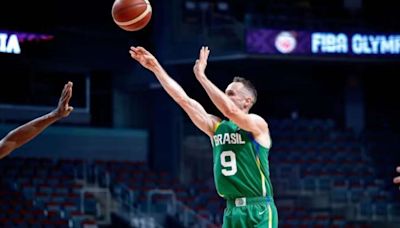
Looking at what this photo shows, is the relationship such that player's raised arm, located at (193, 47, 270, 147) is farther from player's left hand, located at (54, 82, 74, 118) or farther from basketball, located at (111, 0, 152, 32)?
basketball, located at (111, 0, 152, 32)

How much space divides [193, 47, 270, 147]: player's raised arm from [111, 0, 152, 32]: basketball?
4.56 feet

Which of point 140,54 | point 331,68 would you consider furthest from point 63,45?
point 140,54

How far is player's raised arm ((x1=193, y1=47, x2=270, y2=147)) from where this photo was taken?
23.5 ft

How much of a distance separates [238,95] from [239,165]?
1.91 ft

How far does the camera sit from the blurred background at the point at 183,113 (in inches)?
803

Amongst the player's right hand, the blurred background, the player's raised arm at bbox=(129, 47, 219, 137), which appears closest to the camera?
the player's right hand

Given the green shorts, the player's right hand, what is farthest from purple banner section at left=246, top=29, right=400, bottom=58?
the player's right hand

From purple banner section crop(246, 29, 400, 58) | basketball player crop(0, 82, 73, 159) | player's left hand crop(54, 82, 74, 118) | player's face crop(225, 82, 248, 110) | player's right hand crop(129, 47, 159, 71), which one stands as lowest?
basketball player crop(0, 82, 73, 159)

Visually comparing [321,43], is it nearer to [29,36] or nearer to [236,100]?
[29,36]

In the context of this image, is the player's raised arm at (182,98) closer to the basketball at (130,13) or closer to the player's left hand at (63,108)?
the player's left hand at (63,108)

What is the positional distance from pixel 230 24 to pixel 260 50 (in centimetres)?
92

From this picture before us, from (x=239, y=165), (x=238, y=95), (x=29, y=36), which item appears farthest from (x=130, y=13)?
(x=29, y=36)

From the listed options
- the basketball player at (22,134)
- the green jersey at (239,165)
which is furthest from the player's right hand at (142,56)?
the basketball player at (22,134)

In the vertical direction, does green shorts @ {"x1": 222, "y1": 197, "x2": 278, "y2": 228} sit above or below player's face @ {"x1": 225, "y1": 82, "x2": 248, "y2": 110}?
below
